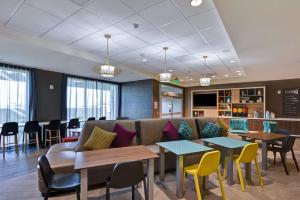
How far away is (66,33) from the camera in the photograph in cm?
324

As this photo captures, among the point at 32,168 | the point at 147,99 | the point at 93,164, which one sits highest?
the point at 147,99

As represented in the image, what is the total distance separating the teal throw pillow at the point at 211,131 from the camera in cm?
409

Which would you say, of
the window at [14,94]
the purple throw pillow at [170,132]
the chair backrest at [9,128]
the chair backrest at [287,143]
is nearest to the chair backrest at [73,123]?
the window at [14,94]

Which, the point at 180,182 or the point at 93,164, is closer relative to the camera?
the point at 93,164

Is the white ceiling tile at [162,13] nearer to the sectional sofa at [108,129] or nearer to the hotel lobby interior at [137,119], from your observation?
the hotel lobby interior at [137,119]

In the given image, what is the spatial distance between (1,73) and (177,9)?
203 inches

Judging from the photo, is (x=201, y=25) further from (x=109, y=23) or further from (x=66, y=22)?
(x=66, y=22)

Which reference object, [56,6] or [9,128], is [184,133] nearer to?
[56,6]

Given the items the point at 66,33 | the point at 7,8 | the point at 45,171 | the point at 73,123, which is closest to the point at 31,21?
the point at 7,8

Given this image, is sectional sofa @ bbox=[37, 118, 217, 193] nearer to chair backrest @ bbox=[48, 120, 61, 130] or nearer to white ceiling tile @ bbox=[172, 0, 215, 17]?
chair backrest @ bbox=[48, 120, 61, 130]

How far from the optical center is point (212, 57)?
4.73 m

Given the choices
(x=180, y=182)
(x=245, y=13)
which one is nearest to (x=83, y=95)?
(x=180, y=182)

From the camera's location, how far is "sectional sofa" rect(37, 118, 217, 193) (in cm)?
248

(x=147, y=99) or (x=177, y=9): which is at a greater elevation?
(x=177, y=9)
